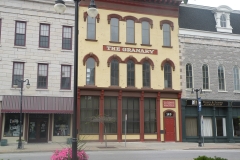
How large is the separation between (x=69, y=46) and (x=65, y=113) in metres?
6.13

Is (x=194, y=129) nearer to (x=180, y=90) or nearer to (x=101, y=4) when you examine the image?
(x=180, y=90)

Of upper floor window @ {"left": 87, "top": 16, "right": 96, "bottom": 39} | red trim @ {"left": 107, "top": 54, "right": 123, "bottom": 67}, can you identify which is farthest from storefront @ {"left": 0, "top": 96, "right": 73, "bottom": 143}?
upper floor window @ {"left": 87, "top": 16, "right": 96, "bottom": 39}

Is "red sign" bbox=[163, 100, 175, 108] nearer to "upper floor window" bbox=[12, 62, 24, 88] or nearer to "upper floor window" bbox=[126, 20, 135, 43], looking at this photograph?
"upper floor window" bbox=[126, 20, 135, 43]

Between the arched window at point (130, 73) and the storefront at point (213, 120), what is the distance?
Answer: 5.42m

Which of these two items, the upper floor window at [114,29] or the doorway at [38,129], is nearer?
the doorway at [38,129]

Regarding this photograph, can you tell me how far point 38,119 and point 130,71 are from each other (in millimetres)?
A: 9421

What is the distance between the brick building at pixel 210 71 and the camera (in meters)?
28.0

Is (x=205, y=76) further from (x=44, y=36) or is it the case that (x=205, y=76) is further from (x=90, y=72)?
(x=44, y=36)

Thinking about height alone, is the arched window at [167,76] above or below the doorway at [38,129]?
above

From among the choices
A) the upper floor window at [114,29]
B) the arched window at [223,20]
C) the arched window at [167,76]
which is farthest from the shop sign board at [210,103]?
the upper floor window at [114,29]

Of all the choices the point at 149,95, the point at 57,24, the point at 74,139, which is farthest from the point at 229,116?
the point at 74,139

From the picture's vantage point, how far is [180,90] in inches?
1083

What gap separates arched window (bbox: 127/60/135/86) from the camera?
26622 mm

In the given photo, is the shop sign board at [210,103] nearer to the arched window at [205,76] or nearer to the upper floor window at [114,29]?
the arched window at [205,76]
